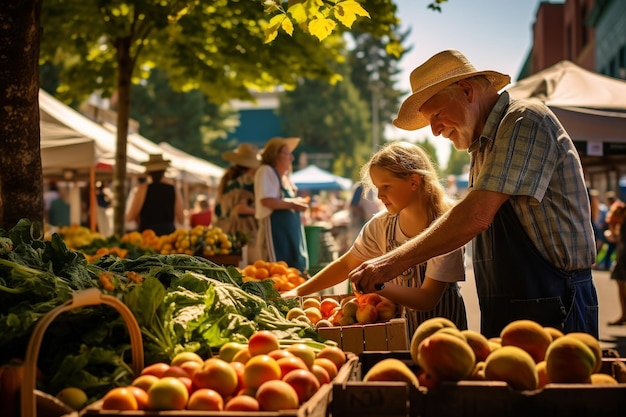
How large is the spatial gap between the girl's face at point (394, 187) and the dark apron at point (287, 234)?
14.2 feet

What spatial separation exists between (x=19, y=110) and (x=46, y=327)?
10.2ft

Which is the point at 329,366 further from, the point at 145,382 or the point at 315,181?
the point at 315,181

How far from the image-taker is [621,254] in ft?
37.9

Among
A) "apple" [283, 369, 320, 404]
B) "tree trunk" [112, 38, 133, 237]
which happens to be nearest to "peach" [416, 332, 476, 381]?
"apple" [283, 369, 320, 404]

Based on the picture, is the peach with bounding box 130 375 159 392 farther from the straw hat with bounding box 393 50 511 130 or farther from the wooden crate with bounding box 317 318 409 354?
the straw hat with bounding box 393 50 511 130

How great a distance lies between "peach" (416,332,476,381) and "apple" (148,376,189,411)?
28.5 inches

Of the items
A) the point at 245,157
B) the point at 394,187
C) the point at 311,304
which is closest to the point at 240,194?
the point at 245,157

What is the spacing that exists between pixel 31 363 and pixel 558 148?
237 cm

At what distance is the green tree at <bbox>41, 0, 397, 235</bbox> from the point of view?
11.1 m

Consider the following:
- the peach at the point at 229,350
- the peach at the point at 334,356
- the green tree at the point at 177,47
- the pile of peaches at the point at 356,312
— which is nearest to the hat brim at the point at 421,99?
the pile of peaches at the point at 356,312

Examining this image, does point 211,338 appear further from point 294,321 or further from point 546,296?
point 546,296

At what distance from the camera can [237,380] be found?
242 cm

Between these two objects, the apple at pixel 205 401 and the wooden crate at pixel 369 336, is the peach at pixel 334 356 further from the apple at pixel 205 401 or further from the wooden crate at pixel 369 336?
the wooden crate at pixel 369 336

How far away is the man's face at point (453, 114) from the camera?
364 centimetres
